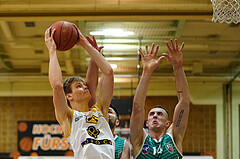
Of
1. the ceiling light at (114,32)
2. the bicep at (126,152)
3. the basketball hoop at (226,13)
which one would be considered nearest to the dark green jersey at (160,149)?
the bicep at (126,152)

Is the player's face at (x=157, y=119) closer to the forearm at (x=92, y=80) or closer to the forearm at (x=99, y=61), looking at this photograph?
the forearm at (x=92, y=80)

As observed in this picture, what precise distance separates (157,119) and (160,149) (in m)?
0.31

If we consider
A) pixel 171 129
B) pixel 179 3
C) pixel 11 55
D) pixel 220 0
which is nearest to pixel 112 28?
pixel 179 3

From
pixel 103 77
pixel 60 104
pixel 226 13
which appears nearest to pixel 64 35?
pixel 103 77

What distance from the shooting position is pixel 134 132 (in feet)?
13.3

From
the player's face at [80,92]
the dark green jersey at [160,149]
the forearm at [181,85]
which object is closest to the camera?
the player's face at [80,92]

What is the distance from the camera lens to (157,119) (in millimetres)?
4188

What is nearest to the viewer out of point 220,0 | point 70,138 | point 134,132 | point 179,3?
point 70,138

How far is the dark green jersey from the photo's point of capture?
13.1 ft

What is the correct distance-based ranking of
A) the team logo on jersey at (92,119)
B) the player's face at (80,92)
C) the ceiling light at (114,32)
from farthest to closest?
the ceiling light at (114,32), the player's face at (80,92), the team logo on jersey at (92,119)

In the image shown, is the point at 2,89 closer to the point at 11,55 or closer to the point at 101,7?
the point at 11,55

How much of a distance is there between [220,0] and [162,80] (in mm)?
3218

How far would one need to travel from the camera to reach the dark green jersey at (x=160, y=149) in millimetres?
3992

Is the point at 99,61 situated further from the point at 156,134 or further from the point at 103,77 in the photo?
the point at 156,134
